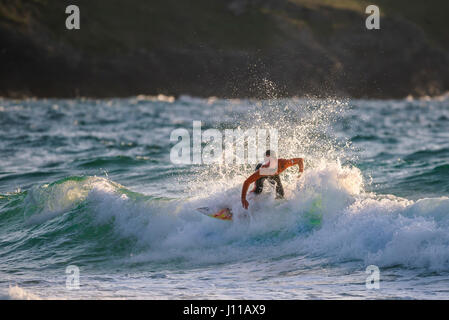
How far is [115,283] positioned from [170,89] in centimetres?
8902

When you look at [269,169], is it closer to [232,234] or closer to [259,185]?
[259,185]

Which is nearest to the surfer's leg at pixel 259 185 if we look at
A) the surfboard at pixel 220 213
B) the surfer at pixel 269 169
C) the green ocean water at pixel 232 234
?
the surfer at pixel 269 169

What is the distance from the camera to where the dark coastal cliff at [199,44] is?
95.1 meters

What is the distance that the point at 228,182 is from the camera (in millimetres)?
15664

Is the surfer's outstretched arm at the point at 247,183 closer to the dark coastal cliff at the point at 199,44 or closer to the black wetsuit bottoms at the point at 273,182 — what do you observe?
the black wetsuit bottoms at the point at 273,182

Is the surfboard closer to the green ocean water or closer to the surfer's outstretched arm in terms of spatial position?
the green ocean water

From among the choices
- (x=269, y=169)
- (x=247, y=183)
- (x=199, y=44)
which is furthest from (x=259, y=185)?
(x=199, y=44)

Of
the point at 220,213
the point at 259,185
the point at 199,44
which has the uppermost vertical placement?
the point at 199,44

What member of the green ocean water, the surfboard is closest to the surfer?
the green ocean water

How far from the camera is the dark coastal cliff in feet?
312

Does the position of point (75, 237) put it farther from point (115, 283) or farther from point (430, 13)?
point (430, 13)

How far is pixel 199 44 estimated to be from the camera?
122m

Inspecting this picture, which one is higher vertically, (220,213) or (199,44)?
(199,44)
